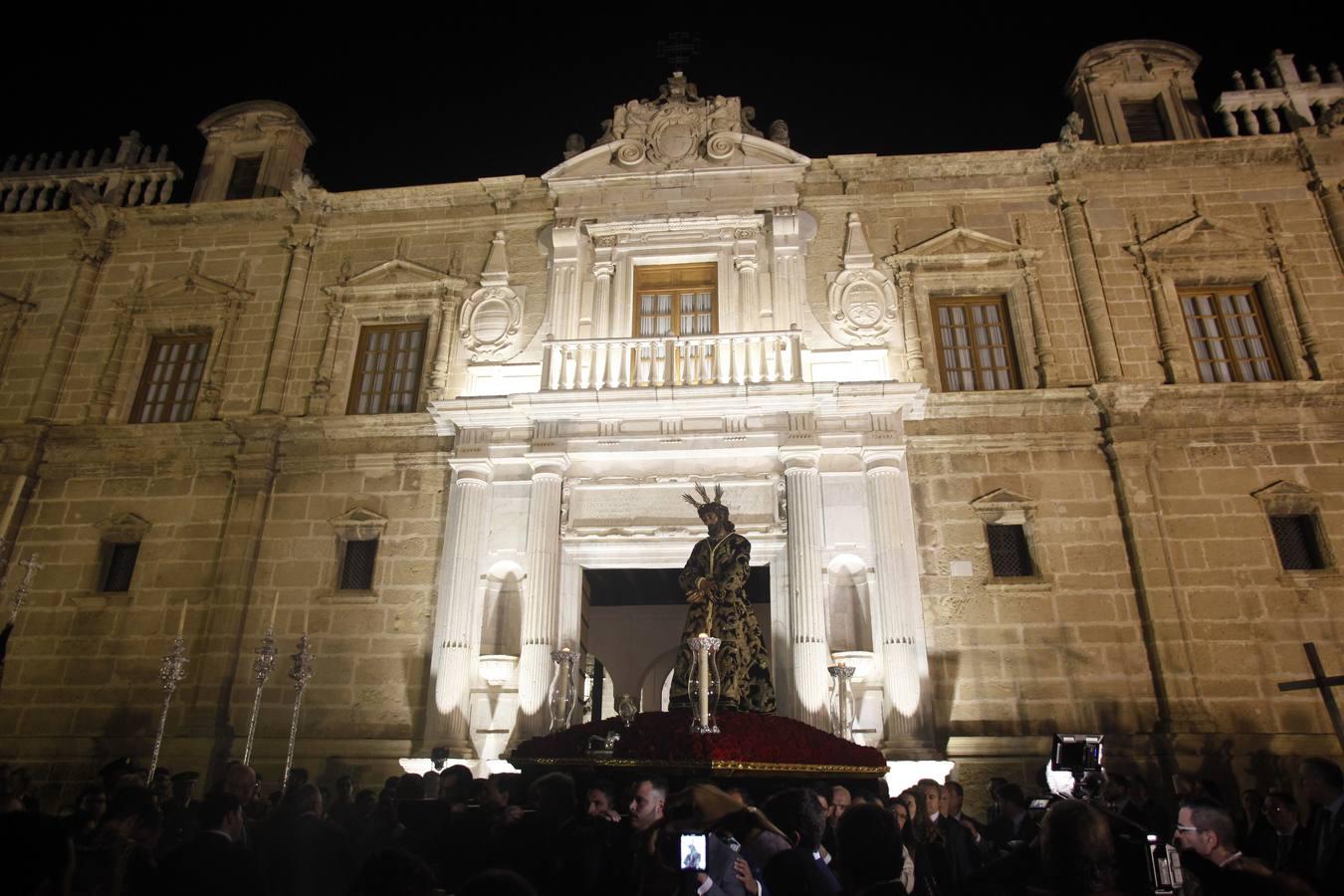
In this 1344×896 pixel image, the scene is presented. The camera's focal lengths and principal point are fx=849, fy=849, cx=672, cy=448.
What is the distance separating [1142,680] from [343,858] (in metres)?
10.2

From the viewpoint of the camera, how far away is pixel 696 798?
4.06 meters

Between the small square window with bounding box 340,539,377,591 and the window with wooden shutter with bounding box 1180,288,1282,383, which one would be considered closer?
the small square window with bounding box 340,539,377,591

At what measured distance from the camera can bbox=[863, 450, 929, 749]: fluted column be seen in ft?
34.8

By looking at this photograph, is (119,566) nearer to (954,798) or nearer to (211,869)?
(211,869)

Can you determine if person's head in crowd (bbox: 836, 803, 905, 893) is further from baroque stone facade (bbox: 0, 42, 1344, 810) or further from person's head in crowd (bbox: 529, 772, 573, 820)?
baroque stone facade (bbox: 0, 42, 1344, 810)

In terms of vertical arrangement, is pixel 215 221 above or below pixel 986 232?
above

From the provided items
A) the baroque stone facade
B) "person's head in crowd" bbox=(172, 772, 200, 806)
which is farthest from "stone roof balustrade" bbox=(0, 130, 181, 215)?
"person's head in crowd" bbox=(172, 772, 200, 806)

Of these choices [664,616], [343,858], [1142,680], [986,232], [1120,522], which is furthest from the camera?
[664,616]

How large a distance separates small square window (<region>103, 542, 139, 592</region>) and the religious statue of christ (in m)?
9.24

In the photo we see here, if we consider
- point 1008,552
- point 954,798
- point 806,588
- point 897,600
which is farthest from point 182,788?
point 1008,552

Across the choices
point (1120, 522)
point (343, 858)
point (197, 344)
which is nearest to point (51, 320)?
point (197, 344)

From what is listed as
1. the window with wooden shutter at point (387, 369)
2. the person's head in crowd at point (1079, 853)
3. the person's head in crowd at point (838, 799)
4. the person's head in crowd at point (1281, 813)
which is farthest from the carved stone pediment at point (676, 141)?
the person's head in crowd at point (1079, 853)

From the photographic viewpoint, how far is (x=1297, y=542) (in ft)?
38.7

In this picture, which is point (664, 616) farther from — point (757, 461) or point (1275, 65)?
point (1275, 65)
